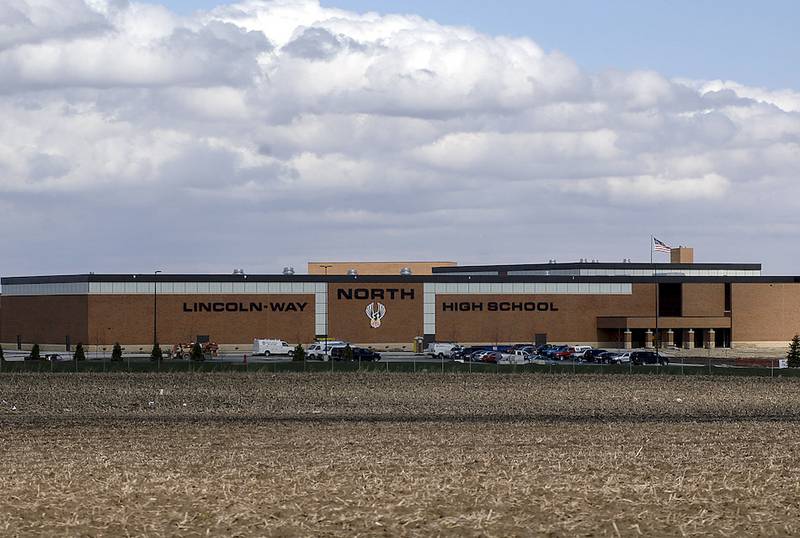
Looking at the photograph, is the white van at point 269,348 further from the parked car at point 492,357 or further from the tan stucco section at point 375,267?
the tan stucco section at point 375,267

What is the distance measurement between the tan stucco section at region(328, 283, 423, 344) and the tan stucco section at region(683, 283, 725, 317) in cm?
2836

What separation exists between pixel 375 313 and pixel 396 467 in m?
99.0

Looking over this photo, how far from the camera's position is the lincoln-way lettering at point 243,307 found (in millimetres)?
120688

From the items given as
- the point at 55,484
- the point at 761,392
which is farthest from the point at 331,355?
the point at 55,484

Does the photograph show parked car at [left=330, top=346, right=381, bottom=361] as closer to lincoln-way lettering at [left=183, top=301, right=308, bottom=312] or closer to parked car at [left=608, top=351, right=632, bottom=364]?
parked car at [left=608, top=351, right=632, bottom=364]

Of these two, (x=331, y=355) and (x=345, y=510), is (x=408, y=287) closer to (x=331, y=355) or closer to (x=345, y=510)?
(x=331, y=355)

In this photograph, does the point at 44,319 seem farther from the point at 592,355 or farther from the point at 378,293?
the point at 592,355

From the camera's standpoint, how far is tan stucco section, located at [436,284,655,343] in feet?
417

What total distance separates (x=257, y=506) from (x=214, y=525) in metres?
1.47

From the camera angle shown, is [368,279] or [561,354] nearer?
[561,354]

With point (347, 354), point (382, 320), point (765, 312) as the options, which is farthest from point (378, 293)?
point (765, 312)

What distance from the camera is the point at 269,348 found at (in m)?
113

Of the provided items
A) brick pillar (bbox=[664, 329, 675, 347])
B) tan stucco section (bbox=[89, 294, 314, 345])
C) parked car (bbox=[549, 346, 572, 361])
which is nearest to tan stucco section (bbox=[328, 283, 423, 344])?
tan stucco section (bbox=[89, 294, 314, 345])

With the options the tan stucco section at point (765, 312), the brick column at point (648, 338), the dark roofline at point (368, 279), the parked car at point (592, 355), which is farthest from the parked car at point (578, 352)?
the tan stucco section at point (765, 312)
